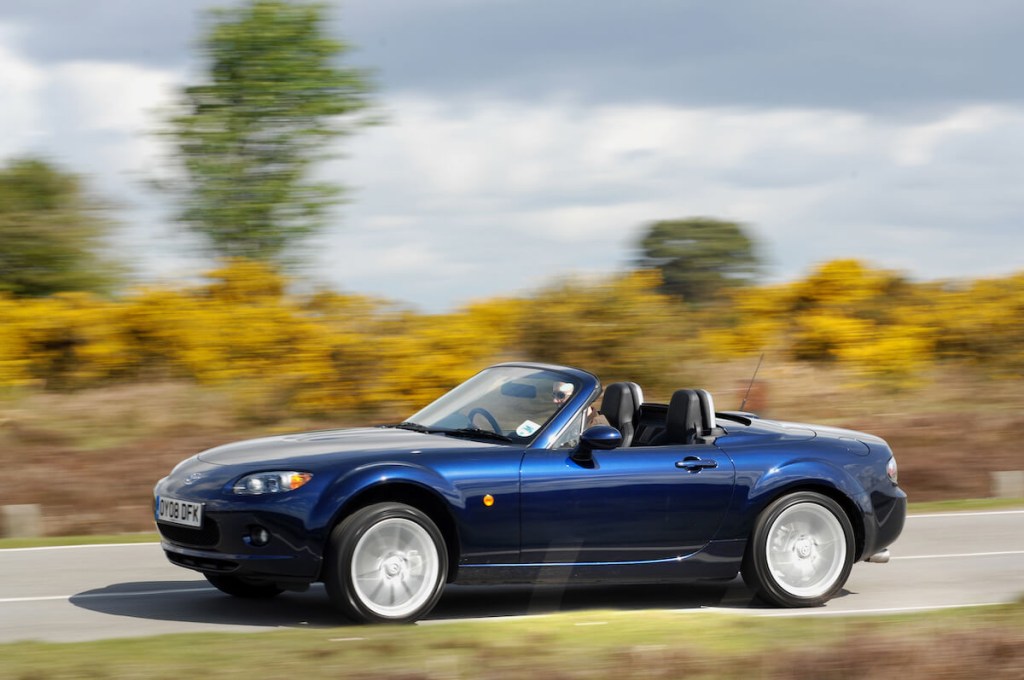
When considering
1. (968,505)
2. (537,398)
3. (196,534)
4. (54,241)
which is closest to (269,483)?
(196,534)

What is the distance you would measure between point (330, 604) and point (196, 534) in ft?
3.80

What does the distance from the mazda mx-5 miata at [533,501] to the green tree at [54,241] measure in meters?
19.3

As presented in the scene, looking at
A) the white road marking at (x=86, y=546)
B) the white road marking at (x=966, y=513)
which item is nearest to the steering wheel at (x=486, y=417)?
the white road marking at (x=86, y=546)

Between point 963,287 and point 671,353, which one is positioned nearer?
point 671,353

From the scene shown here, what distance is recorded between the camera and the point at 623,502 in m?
7.98

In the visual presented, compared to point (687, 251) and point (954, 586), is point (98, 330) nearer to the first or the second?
point (954, 586)

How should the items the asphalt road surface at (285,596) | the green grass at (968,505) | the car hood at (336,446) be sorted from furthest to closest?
the green grass at (968,505) → the asphalt road surface at (285,596) → the car hood at (336,446)

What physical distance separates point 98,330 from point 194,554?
50.2ft

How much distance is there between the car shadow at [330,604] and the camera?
7.96 metres

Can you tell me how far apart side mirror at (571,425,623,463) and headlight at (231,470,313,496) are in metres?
1.58

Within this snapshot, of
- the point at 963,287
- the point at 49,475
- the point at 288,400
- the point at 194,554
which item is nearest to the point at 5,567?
the point at 194,554

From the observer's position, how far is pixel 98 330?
2205 centimetres

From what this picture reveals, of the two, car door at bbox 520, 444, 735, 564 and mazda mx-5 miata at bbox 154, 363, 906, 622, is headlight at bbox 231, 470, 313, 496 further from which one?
car door at bbox 520, 444, 735, 564

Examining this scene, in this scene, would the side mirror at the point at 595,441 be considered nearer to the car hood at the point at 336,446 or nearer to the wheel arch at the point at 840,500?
the car hood at the point at 336,446
